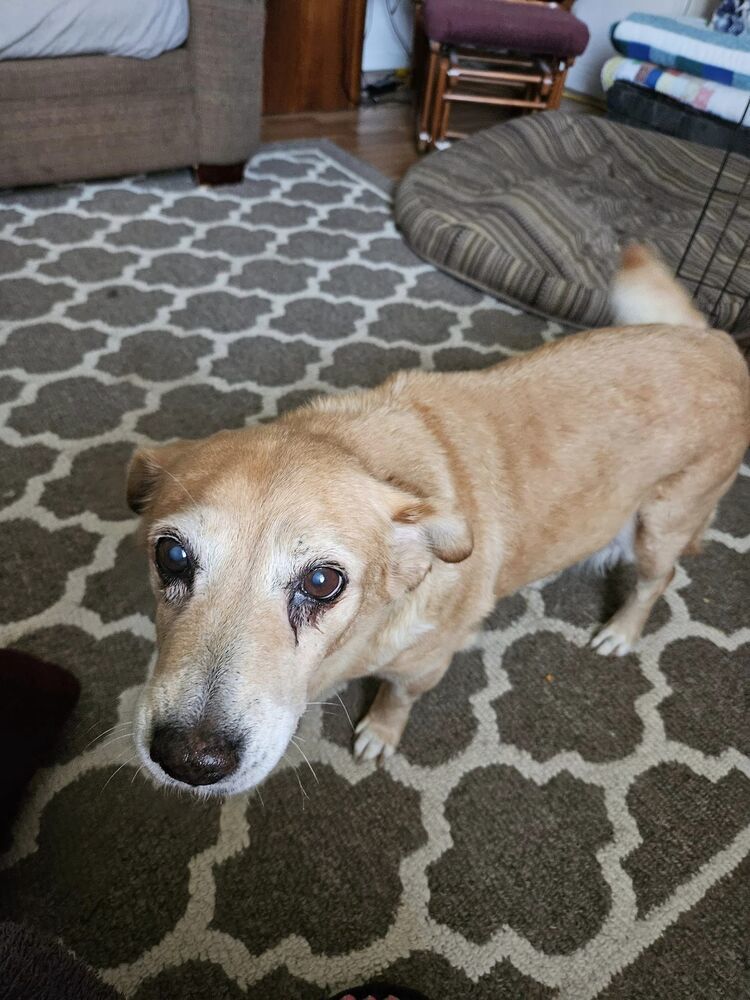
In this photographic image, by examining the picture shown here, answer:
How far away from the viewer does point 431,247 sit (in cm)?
340

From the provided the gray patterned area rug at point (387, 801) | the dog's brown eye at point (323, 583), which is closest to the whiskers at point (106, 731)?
the gray patterned area rug at point (387, 801)

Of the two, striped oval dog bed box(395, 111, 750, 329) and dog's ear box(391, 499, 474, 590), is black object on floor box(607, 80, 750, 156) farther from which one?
dog's ear box(391, 499, 474, 590)

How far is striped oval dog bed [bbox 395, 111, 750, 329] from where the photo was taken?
3.05 m

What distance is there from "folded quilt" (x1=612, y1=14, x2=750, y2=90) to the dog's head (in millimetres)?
4875

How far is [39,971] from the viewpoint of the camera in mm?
883

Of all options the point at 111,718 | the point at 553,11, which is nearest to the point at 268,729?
the point at 111,718

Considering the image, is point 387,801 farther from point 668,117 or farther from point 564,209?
point 668,117

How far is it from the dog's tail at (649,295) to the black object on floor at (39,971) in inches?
71.9

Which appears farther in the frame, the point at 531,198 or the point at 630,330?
the point at 531,198

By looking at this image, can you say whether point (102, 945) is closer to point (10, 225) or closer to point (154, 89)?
point (10, 225)

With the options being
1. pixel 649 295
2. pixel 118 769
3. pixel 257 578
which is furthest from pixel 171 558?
pixel 649 295

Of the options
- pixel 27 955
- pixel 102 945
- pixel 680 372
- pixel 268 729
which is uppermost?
pixel 680 372

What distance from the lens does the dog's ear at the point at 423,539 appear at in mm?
1089

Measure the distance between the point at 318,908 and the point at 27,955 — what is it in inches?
23.4
